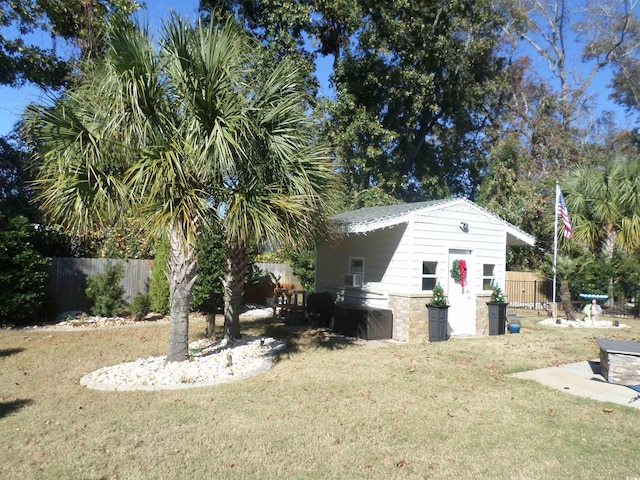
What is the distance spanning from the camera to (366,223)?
10.9 meters

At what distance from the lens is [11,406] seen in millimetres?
6000

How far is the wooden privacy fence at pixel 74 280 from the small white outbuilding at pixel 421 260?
6256 mm

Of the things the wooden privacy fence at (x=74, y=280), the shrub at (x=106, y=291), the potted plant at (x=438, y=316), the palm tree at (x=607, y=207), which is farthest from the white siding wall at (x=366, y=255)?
the palm tree at (x=607, y=207)

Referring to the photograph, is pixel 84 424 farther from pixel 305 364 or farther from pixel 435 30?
pixel 435 30

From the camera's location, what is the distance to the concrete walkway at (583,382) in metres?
6.78

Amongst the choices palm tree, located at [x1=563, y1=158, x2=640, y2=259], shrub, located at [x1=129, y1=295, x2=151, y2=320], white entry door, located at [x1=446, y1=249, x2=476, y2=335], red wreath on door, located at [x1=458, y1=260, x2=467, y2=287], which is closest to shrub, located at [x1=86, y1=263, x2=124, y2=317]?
shrub, located at [x1=129, y1=295, x2=151, y2=320]

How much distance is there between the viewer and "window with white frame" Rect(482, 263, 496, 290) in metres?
13.0

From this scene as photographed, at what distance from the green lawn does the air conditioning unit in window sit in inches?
158

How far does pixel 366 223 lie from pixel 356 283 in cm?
250

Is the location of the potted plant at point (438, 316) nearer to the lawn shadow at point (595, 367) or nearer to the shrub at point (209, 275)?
the lawn shadow at point (595, 367)

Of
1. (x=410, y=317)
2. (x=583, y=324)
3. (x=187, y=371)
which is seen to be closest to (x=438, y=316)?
(x=410, y=317)

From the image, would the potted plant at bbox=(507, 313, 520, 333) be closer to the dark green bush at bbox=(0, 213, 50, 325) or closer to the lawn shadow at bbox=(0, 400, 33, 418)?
the lawn shadow at bbox=(0, 400, 33, 418)

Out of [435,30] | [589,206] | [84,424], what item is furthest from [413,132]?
[84,424]

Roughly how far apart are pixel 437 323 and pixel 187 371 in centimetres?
620
